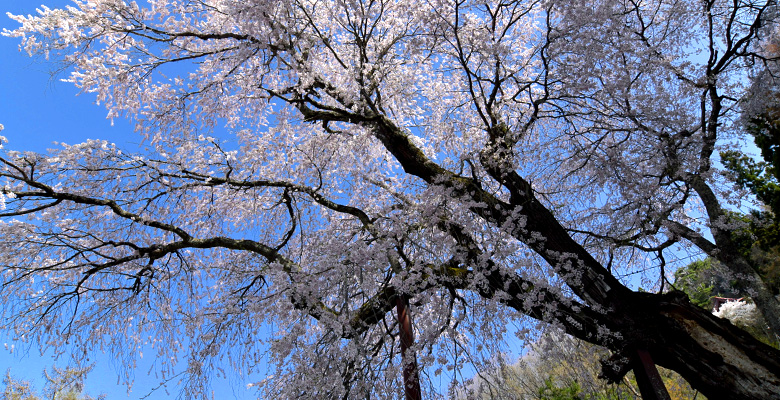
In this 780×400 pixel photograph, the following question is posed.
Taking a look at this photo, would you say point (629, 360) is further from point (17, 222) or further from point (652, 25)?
point (17, 222)

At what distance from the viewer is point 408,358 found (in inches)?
144

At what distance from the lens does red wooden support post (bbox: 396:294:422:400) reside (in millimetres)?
3712

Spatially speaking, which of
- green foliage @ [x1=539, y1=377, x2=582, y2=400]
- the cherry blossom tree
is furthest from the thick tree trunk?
green foliage @ [x1=539, y1=377, x2=582, y2=400]

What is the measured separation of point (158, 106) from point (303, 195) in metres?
2.38

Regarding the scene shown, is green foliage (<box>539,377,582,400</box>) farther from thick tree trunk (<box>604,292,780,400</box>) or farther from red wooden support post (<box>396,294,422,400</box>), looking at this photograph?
red wooden support post (<box>396,294,422,400</box>)

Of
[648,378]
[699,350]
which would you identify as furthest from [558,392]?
[648,378]

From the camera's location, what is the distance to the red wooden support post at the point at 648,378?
12.8ft

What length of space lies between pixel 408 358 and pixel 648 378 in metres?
2.23

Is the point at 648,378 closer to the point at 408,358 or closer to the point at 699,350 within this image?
the point at 699,350

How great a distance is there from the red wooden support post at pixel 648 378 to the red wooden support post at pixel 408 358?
6.86ft

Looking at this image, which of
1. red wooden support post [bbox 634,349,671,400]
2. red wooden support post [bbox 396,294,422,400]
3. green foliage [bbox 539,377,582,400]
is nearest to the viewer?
red wooden support post [bbox 396,294,422,400]

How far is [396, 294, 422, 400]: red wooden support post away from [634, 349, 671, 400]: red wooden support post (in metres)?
2.09

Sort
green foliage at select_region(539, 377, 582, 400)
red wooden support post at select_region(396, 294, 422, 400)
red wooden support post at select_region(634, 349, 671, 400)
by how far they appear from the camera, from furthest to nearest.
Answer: green foliage at select_region(539, 377, 582, 400) < red wooden support post at select_region(634, 349, 671, 400) < red wooden support post at select_region(396, 294, 422, 400)

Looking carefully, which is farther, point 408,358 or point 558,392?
point 558,392
